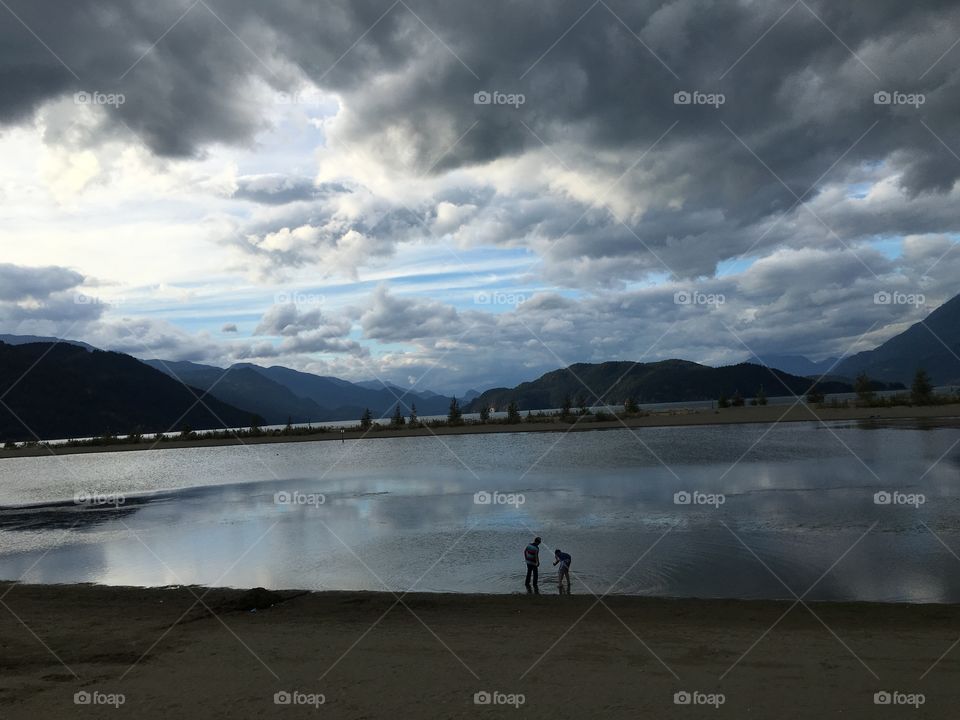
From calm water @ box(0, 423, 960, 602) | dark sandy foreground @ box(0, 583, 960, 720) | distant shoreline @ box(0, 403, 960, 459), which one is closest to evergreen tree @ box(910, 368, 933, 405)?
distant shoreline @ box(0, 403, 960, 459)

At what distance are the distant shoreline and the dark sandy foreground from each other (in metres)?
94.4

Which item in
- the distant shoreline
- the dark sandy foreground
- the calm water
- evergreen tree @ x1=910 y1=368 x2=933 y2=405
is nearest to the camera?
the dark sandy foreground

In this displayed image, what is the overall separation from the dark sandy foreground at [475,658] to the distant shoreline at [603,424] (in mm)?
94355

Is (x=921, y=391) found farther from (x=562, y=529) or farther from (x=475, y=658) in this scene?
Result: (x=475, y=658)

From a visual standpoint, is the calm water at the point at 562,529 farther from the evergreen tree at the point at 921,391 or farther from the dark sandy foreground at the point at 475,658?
the evergreen tree at the point at 921,391

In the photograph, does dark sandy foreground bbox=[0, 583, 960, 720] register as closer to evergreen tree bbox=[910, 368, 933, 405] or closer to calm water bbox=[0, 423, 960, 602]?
calm water bbox=[0, 423, 960, 602]

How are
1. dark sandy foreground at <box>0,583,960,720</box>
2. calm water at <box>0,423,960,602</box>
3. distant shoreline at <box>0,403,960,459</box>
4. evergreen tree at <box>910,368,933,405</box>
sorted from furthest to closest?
evergreen tree at <box>910,368,933,405</box> < distant shoreline at <box>0,403,960,459</box> < calm water at <box>0,423,960,602</box> < dark sandy foreground at <box>0,583,960,720</box>

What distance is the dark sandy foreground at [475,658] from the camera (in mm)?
9602

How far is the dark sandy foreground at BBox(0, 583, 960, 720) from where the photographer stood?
31.5 feet

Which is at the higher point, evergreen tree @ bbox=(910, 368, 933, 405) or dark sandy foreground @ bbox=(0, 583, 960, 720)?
evergreen tree @ bbox=(910, 368, 933, 405)

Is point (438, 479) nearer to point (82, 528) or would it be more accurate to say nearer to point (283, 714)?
point (82, 528)

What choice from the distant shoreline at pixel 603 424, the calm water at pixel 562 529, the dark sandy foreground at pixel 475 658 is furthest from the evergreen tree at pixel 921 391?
the dark sandy foreground at pixel 475 658

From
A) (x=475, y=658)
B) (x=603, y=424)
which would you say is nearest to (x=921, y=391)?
(x=603, y=424)

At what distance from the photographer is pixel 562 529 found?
25.9 metres
